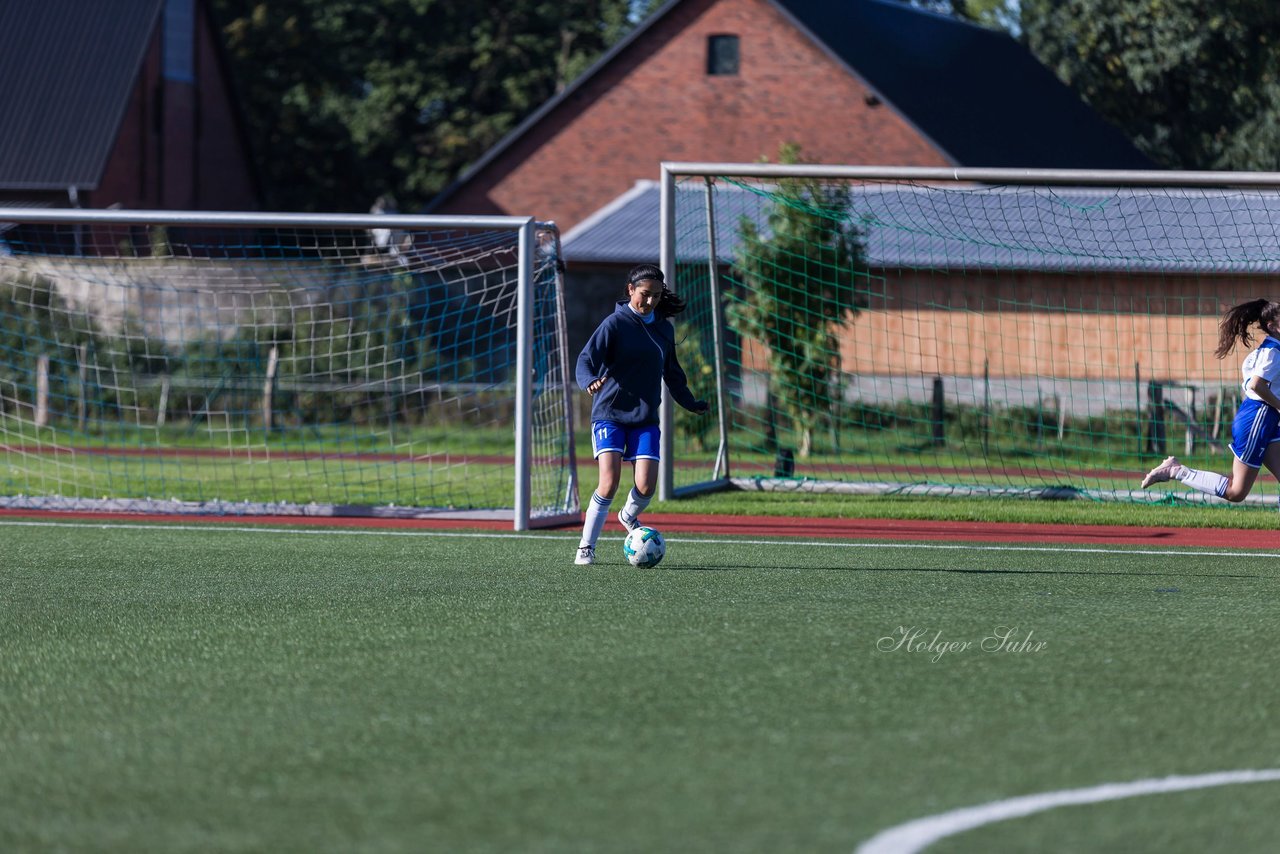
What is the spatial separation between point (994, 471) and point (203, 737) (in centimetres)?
1339

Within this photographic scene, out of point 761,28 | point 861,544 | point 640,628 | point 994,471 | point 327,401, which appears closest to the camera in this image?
point 640,628

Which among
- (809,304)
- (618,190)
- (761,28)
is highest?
(761,28)

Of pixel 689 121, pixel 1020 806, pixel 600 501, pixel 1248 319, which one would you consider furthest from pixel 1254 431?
pixel 689 121

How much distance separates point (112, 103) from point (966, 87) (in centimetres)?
1866

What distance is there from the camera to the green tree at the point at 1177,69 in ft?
116

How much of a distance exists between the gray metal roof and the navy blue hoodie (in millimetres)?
4720

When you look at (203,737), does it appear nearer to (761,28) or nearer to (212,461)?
(212,461)

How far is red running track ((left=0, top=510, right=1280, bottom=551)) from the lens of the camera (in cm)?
1134

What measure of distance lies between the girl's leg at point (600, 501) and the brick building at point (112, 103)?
26585 mm

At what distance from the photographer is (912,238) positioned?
22859mm

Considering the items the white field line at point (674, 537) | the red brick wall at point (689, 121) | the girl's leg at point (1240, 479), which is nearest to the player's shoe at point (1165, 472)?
the girl's leg at point (1240, 479)

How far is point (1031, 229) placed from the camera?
19.9 metres

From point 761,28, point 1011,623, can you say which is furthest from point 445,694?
point 761,28

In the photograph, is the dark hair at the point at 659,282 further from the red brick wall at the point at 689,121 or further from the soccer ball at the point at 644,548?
the red brick wall at the point at 689,121
